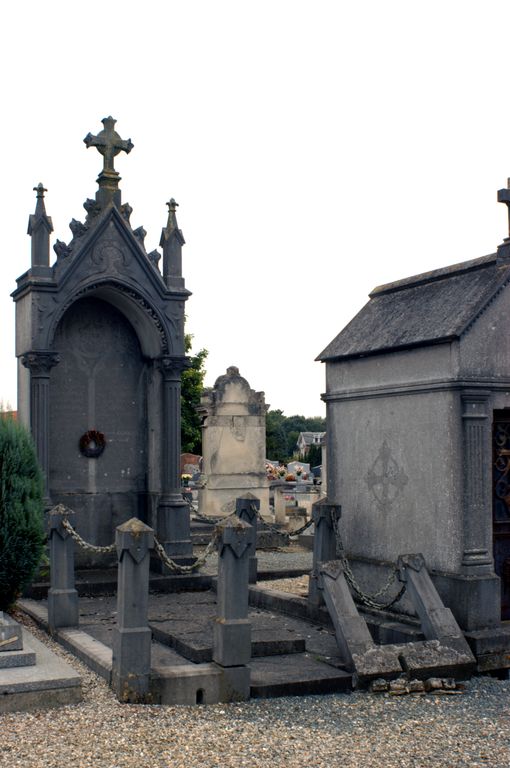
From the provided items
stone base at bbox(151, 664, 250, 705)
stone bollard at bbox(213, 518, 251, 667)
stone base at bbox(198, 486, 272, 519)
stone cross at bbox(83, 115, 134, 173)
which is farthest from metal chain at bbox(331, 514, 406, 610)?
stone base at bbox(198, 486, 272, 519)

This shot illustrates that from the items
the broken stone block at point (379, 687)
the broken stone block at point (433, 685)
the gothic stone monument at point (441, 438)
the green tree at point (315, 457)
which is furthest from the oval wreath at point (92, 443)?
the green tree at point (315, 457)

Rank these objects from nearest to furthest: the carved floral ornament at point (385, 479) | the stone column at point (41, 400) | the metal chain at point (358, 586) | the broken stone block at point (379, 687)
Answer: the broken stone block at point (379, 687) → the metal chain at point (358, 586) → the carved floral ornament at point (385, 479) → the stone column at point (41, 400)

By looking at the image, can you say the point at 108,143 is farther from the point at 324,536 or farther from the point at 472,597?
the point at 472,597

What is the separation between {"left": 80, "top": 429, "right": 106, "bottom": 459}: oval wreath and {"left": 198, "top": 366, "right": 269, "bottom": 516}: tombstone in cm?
686

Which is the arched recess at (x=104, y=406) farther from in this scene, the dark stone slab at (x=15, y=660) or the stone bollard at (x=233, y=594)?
the stone bollard at (x=233, y=594)

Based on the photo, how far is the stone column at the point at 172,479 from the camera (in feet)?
41.0

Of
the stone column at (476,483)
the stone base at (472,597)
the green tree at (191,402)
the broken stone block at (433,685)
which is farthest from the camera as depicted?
the green tree at (191,402)

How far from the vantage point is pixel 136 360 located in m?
13.0

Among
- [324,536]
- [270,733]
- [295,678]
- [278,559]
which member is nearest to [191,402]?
[278,559]

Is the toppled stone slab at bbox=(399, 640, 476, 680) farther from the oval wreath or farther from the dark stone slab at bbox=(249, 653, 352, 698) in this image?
the oval wreath

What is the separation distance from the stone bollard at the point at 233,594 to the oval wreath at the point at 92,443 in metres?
5.40

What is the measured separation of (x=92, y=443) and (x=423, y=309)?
5.19 metres

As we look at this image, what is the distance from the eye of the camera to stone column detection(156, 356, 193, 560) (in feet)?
41.0

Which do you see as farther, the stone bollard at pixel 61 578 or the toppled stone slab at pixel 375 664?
the stone bollard at pixel 61 578
